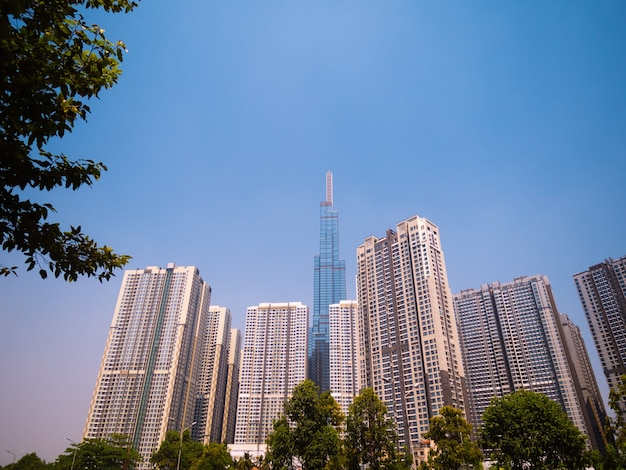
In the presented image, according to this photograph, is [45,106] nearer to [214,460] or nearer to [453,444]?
[453,444]

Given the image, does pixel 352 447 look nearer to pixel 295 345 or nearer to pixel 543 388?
pixel 543 388

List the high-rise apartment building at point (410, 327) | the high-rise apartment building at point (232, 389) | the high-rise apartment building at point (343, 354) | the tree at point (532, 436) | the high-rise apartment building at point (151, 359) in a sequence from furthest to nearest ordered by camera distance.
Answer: the high-rise apartment building at point (232, 389), the high-rise apartment building at point (343, 354), the high-rise apartment building at point (151, 359), the high-rise apartment building at point (410, 327), the tree at point (532, 436)

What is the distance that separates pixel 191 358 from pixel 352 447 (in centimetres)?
10064

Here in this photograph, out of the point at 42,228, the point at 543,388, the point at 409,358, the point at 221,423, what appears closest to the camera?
the point at 42,228

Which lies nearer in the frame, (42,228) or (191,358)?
(42,228)

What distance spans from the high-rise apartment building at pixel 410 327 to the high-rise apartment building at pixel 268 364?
5125 cm

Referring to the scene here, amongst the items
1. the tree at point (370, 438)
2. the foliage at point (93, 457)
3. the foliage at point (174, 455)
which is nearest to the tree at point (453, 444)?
the tree at point (370, 438)

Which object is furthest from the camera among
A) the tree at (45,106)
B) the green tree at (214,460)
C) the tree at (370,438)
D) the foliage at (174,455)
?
the foliage at (174,455)

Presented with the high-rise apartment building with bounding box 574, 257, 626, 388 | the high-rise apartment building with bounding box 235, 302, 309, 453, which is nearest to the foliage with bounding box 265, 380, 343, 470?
the high-rise apartment building with bounding box 235, 302, 309, 453

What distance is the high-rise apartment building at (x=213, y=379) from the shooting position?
13338 cm

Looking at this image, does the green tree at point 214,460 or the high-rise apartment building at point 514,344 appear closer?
the green tree at point 214,460

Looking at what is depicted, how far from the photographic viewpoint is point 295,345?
14750 centimetres

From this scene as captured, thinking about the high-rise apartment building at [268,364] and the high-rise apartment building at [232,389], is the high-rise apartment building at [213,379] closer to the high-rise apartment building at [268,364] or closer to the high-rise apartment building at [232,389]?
the high-rise apartment building at [232,389]

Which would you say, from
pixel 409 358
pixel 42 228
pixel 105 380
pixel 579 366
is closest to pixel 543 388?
pixel 579 366
